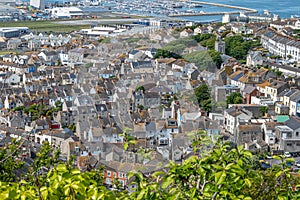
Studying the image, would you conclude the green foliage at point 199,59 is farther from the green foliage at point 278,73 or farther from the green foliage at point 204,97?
the green foliage at point 278,73

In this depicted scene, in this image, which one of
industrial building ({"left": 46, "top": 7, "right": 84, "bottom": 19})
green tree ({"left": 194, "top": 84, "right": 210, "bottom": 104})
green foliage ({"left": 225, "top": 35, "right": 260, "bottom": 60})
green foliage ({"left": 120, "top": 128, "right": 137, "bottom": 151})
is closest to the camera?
green foliage ({"left": 120, "top": 128, "right": 137, "bottom": 151})

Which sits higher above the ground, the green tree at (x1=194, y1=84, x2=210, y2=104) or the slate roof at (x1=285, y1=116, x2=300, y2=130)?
the green tree at (x1=194, y1=84, x2=210, y2=104)

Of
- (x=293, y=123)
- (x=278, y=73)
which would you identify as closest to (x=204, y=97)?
(x=293, y=123)

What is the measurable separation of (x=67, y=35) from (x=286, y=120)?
10515 millimetres

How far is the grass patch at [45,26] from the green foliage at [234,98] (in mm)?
11261

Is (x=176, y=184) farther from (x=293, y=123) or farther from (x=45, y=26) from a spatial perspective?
(x=45, y=26)

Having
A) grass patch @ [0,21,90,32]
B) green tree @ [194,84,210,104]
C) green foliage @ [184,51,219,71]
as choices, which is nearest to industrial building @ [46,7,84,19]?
grass patch @ [0,21,90,32]

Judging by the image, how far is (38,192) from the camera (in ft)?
3.52

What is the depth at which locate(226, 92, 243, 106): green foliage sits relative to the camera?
7754 millimetres

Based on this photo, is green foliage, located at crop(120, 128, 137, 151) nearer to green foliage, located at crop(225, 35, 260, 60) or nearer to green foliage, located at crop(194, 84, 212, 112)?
green foliage, located at crop(194, 84, 212, 112)

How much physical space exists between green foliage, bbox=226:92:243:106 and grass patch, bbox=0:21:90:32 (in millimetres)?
11261

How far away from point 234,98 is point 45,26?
12888mm

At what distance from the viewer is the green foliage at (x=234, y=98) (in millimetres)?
7754

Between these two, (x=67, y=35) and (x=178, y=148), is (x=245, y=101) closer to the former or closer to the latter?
(x=178, y=148)
